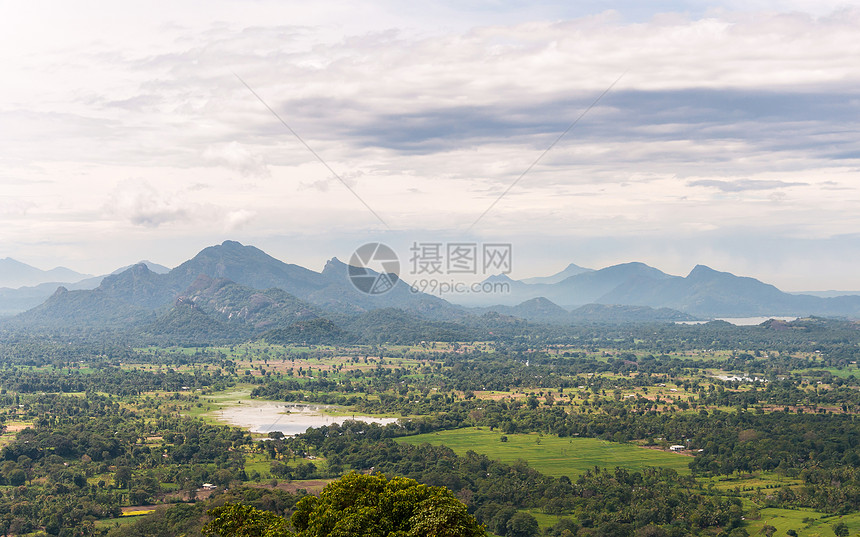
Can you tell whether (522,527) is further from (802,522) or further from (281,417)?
(281,417)

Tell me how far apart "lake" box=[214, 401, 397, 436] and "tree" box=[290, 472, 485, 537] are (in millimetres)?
46093

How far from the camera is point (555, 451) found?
67.6 metres

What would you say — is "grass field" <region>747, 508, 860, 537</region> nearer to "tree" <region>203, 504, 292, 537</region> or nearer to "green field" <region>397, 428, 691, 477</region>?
"green field" <region>397, 428, 691, 477</region>

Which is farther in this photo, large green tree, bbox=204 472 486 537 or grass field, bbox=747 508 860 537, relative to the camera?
grass field, bbox=747 508 860 537

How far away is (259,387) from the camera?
361 feet

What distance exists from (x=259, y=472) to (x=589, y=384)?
67.3 m

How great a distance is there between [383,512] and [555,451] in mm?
42965

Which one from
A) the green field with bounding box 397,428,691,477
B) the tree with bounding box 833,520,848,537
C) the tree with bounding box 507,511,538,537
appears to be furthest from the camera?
the green field with bounding box 397,428,691,477

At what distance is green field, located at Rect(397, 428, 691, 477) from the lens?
6153 cm

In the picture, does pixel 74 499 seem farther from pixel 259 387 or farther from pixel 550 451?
pixel 259 387

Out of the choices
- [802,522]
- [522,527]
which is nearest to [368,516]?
[522,527]

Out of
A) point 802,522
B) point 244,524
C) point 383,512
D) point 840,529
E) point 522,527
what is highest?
point 383,512

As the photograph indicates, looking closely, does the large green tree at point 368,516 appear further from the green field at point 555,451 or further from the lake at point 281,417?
the lake at point 281,417

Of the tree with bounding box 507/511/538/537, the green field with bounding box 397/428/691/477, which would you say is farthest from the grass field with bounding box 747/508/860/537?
the tree with bounding box 507/511/538/537
